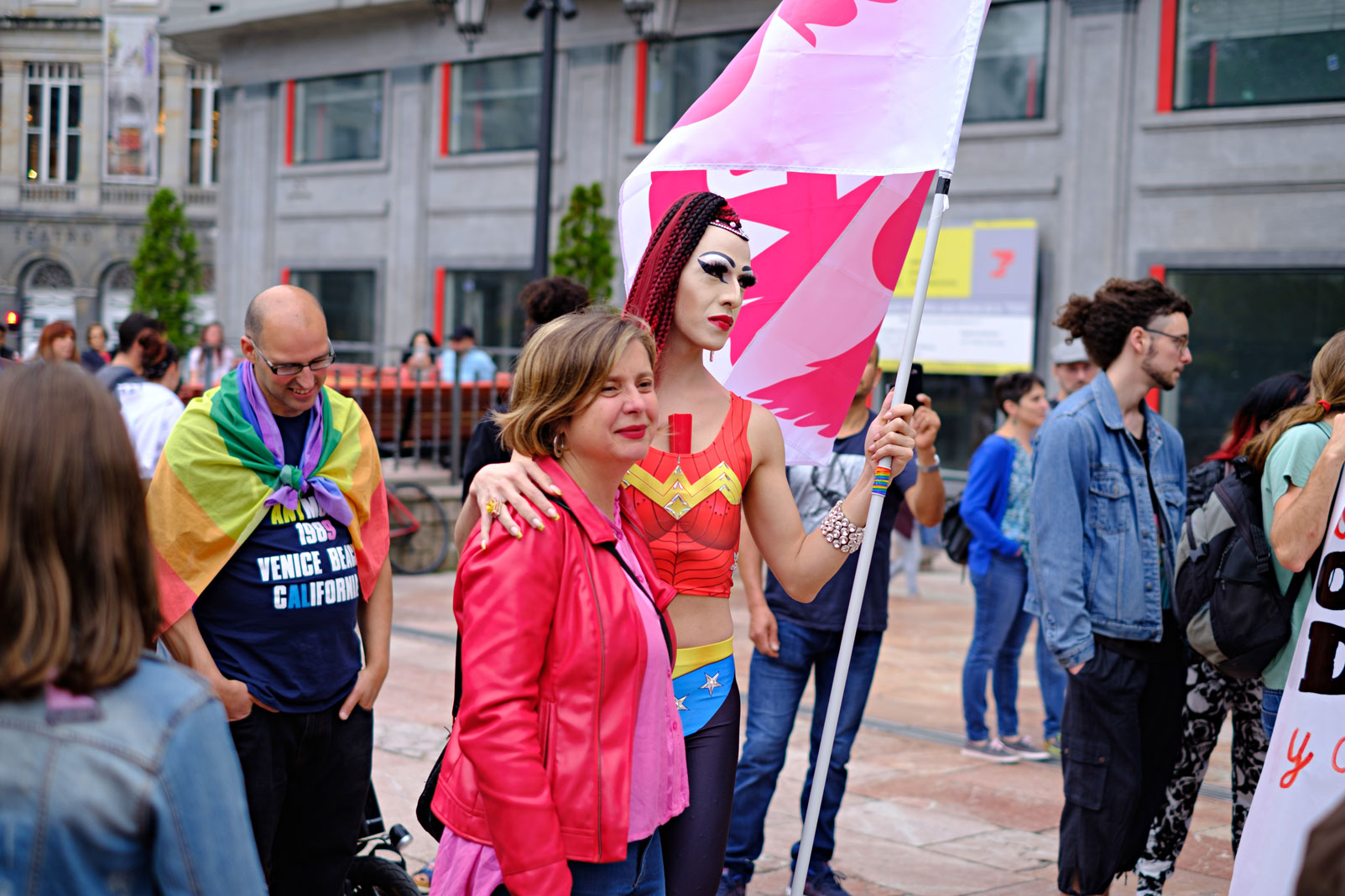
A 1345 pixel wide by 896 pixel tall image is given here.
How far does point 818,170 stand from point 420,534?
10.1 meters

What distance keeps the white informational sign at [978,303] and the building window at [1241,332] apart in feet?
5.49

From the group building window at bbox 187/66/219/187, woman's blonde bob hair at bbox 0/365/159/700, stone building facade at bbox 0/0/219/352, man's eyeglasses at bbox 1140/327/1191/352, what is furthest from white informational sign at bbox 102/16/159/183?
woman's blonde bob hair at bbox 0/365/159/700

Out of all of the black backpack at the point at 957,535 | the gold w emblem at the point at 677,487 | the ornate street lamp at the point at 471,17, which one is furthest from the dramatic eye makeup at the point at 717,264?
the ornate street lamp at the point at 471,17

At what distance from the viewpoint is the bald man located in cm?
326

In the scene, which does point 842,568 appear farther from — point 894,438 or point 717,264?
point 717,264

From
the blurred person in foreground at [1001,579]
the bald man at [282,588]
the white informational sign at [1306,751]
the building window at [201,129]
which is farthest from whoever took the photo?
the building window at [201,129]

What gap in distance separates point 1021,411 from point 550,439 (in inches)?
211

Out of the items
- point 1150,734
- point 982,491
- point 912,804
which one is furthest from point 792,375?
point 982,491

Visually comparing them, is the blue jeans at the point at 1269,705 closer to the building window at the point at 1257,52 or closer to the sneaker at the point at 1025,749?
the sneaker at the point at 1025,749

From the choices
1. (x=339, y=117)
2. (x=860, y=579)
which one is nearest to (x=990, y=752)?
(x=860, y=579)

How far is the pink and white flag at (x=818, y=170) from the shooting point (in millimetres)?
3543

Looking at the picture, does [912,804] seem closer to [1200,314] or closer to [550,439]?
[550,439]

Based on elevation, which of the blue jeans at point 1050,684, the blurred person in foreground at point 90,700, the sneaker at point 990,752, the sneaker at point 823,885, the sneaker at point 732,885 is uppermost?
the blurred person in foreground at point 90,700

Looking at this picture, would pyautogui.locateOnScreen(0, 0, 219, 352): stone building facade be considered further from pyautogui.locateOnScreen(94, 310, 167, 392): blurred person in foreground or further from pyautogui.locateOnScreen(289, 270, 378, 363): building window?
pyautogui.locateOnScreen(94, 310, 167, 392): blurred person in foreground
